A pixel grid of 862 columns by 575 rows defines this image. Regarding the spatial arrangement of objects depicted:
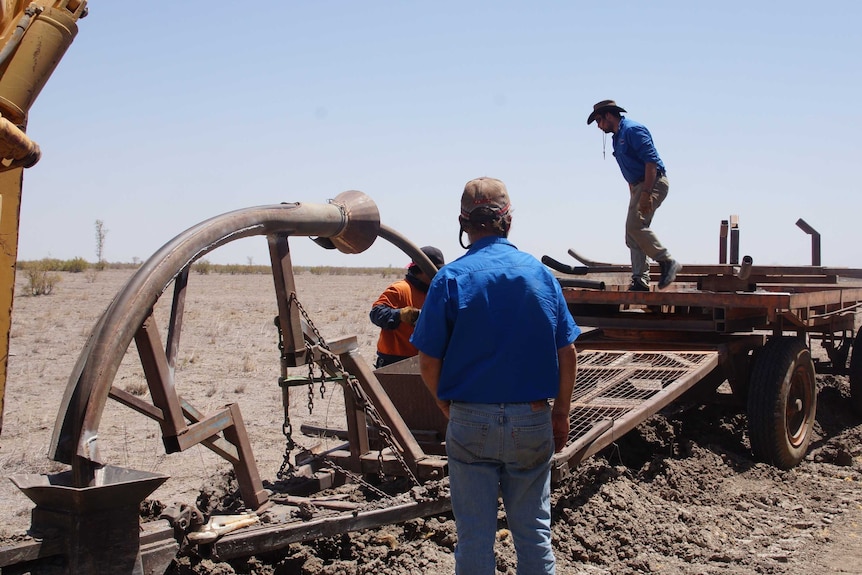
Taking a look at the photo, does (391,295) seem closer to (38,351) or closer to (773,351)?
(773,351)

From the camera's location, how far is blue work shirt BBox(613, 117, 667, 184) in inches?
300

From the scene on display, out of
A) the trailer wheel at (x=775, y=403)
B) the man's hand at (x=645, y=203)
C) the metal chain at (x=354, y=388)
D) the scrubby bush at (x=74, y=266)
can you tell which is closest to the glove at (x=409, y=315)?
the metal chain at (x=354, y=388)

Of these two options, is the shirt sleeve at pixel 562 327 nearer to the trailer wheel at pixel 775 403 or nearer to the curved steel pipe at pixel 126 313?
the curved steel pipe at pixel 126 313

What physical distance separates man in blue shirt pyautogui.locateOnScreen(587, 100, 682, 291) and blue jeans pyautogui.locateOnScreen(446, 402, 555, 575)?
4417 mm

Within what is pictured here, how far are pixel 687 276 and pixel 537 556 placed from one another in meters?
5.81

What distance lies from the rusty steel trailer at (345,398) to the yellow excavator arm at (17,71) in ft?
2.09

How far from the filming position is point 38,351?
49.2 ft

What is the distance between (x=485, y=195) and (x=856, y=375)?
692 cm

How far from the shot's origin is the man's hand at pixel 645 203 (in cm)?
764

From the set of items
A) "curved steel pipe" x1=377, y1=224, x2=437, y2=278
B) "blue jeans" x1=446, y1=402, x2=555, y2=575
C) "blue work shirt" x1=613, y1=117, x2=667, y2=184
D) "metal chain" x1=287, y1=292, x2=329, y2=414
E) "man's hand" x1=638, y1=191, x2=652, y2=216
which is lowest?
"blue jeans" x1=446, y1=402, x2=555, y2=575

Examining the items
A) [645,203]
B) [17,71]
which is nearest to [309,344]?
[17,71]

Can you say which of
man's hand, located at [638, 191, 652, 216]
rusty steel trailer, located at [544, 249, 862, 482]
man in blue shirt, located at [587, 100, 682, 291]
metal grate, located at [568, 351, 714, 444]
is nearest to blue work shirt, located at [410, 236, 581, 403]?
metal grate, located at [568, 351, 714, 444]

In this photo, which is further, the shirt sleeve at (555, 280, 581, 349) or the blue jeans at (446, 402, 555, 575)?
the shirt sleeve at (555, 280, 581, 349)

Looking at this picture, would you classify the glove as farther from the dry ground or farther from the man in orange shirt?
the dry ground
